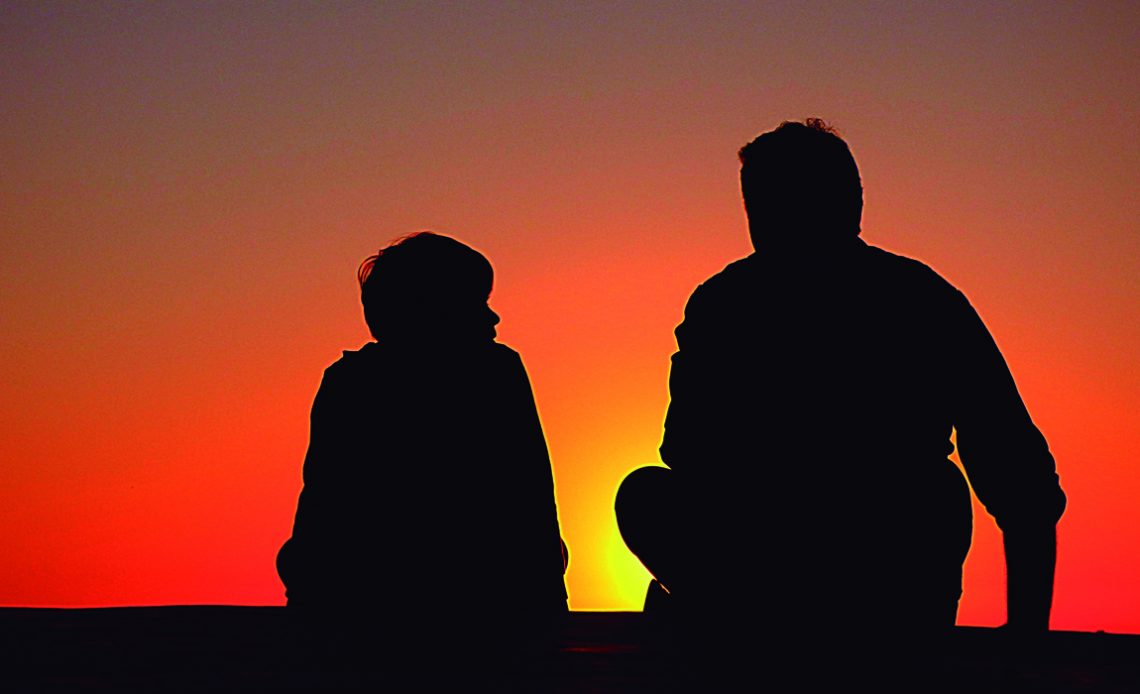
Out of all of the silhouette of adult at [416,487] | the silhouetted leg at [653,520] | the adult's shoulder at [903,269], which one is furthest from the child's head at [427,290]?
the adult's shoulder at [903,269]

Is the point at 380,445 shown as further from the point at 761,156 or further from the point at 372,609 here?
the point at 761,156

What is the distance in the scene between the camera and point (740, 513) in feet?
7.41

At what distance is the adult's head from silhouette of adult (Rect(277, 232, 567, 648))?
876mm

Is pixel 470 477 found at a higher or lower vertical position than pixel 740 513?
higher

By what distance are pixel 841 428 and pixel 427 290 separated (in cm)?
107

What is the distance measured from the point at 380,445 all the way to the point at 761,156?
1.17 meters

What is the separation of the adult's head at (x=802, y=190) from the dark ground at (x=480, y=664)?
678 millimetres

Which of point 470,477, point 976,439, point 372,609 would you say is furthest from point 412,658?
point 976,439

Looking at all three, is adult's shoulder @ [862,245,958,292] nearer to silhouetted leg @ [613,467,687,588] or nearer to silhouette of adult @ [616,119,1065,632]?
silhouette of adult @ [616,119,1065,632]

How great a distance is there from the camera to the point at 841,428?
7.22ft

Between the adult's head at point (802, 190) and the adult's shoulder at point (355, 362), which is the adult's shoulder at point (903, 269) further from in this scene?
the adult's shoulder at point (355, 362)

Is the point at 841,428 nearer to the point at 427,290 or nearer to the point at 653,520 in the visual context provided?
the point at 653,520

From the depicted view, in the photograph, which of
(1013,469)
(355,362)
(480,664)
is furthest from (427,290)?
(1013,469)

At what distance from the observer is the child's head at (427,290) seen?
2875mm
